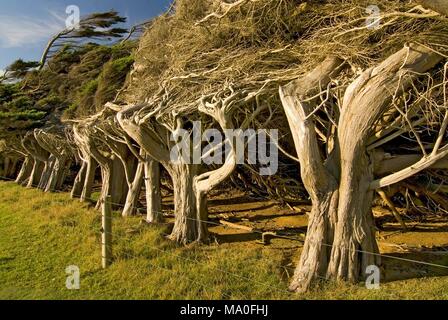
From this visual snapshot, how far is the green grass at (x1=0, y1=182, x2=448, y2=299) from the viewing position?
557 centimetres

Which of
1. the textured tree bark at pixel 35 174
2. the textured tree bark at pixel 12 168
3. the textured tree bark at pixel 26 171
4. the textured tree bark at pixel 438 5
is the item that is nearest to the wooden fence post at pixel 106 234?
the textured tree bark at pixel 438 5

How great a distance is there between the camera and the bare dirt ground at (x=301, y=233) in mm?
6727

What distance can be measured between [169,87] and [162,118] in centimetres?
113

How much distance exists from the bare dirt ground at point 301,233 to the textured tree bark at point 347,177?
68 cm

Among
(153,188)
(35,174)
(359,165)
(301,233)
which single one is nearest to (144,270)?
(359,165)

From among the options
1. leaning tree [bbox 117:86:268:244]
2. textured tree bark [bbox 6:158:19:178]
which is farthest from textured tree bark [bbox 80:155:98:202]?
textured tree bark [bbox 6:158:19:178]

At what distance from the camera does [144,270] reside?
6.42 metres

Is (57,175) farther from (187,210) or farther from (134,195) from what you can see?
(187,210)

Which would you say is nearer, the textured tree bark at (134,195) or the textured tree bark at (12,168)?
the textured tree bark at (134,195)

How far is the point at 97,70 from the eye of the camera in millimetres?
20578

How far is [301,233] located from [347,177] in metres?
4.21

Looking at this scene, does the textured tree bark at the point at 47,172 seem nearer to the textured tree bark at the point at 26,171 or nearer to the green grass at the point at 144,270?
the textured tree bark at the point at 26,171

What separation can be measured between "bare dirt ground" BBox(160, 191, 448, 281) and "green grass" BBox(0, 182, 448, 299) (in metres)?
0.46
